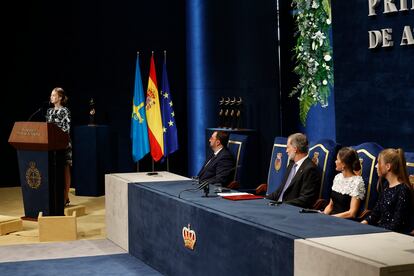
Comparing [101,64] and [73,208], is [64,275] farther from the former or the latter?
[101,64]

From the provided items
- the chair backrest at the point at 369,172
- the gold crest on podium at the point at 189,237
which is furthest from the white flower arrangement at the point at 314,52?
the gold crest on podium at the point at 189,237

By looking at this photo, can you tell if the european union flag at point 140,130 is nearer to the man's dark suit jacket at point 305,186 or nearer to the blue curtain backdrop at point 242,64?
the blue curtain backdrop at point 242,64

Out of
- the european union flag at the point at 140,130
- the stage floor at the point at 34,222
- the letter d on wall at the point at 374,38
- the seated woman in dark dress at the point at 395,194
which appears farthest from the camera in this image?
the european union flag at the point at 140,130

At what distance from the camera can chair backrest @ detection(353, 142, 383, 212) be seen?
17.4 ft

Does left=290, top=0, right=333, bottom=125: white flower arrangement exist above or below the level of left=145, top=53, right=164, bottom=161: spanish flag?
above

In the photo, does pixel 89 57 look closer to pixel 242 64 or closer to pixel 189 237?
pixel 242 64

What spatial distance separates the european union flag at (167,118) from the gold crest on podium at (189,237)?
15.4ft

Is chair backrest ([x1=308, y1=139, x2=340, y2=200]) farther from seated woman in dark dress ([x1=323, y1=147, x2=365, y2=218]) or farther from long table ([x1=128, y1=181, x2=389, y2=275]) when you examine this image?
long table ([x1=128, y1=181, x2=389, y2=275])

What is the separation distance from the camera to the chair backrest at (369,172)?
5305mm

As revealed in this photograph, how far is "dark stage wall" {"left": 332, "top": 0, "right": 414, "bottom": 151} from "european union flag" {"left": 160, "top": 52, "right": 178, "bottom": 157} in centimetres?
358

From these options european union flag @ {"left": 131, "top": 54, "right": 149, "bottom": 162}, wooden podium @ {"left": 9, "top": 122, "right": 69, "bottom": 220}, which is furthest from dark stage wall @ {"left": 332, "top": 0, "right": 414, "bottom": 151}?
european union flag @ {"left": 131, "top": 54, "right": 149, "bottom": 162}

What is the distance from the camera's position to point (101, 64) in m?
11.0

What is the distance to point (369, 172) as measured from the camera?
5.38m

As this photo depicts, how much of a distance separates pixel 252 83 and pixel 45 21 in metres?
2.98
